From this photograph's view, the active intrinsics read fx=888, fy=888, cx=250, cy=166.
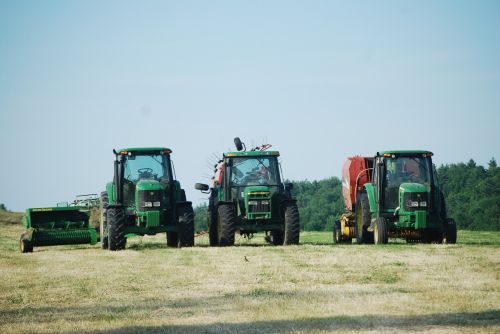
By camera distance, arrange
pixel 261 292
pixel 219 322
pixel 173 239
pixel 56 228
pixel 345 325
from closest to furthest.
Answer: pixel 345 325, pixel 219 322, pixel 261 292, pixel 173 239, pixel 56 228

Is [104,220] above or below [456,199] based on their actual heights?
below

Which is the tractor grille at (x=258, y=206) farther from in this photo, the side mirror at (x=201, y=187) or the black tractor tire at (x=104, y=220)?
the black tractor tire at (x=104, y=220)

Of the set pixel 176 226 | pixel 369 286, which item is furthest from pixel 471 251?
pixel 176 226

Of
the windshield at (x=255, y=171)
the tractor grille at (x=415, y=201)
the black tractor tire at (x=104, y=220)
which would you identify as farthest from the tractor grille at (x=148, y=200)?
the tractor grille at (x=415, y=201)

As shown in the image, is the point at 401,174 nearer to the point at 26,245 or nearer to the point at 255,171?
the point at 255,171

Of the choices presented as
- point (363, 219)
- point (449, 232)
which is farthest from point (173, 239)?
point (449, 232)

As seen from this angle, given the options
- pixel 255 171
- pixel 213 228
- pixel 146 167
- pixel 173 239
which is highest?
pixel 146 167

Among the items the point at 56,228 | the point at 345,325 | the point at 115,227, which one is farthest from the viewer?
the point at 56,228

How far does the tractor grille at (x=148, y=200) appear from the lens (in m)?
23.2

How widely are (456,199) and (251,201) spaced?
66858 mm

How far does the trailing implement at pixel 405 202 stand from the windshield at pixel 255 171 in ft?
8.25

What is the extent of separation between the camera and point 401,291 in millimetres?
12320

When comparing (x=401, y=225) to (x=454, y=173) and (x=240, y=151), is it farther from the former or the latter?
(x=454, y=173)

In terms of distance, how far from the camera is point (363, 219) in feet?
78.6
